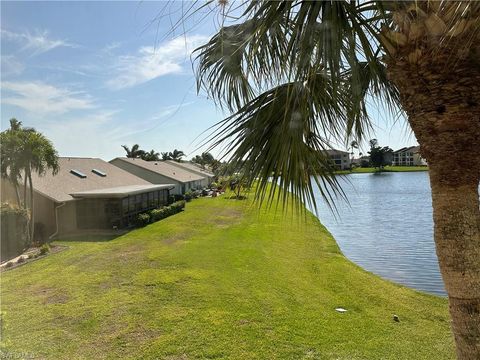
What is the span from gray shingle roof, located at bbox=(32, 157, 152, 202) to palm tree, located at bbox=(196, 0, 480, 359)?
61.1 feet

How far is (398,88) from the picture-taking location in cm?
277

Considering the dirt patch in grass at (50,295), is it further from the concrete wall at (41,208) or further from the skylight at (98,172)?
the skylight at (98,172)

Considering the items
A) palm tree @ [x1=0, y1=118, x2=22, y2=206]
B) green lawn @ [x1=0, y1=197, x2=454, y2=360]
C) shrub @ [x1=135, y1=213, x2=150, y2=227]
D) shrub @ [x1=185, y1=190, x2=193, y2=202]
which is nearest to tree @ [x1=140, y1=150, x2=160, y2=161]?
shrub @ [x1=185, y1=190, x2=193, y2=202]

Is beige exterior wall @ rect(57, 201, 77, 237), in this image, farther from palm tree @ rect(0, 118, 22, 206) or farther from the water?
the water

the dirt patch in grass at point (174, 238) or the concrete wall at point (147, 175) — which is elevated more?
the concrete wall at point (147, 175)

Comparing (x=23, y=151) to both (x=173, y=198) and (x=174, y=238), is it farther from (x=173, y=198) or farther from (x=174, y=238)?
(x=173, y=198)

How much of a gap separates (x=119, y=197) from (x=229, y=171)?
62.9 feet

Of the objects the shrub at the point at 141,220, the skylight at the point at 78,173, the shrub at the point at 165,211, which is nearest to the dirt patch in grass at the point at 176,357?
the shrub at the point at 141,220

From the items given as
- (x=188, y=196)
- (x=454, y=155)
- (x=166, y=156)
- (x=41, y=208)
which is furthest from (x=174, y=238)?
(x=166, y=156)

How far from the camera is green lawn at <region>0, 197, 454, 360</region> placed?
685 centimetres

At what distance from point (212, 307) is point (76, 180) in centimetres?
1750

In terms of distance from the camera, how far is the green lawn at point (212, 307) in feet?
22.5

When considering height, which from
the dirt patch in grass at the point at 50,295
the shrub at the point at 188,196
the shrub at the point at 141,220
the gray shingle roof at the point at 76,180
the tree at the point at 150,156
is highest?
the tree at the point at 150,156

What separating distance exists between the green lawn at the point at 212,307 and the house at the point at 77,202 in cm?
502
